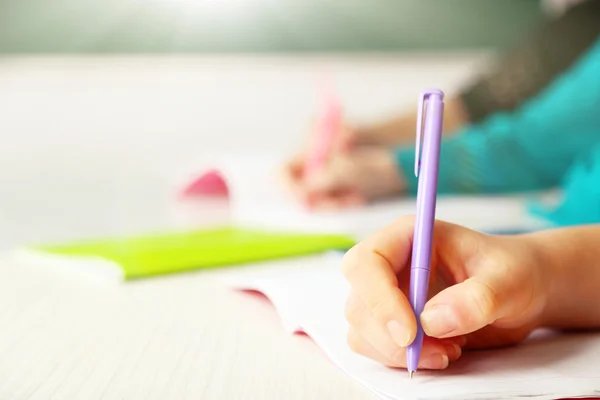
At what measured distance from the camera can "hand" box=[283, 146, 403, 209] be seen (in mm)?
792

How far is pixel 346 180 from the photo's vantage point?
2.64 feet

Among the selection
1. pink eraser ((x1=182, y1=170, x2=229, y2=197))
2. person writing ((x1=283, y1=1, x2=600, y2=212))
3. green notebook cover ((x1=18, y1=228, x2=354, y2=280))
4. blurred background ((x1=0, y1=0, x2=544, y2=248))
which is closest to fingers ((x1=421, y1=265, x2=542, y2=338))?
green notebook cover ((x1=18, y1=228, x2=354, y2=280))

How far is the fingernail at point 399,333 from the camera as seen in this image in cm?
25

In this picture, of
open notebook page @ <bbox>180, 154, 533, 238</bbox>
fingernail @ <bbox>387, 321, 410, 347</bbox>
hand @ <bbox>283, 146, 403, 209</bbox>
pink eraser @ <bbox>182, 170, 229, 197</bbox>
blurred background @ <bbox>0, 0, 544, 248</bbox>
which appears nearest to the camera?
fingernail @ <bbox>387, 321, 410, 347</bbox>

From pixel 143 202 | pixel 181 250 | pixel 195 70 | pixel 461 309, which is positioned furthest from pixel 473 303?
pixel 195 70

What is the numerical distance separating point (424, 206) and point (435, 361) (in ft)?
0.20

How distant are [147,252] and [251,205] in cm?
28

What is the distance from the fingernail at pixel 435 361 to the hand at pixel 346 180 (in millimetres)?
511

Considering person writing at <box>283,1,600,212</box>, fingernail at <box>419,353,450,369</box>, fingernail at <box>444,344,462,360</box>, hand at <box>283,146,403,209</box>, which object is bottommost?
fingernail at <box>419,353,450,369</box>

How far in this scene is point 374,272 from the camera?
0.26 metres

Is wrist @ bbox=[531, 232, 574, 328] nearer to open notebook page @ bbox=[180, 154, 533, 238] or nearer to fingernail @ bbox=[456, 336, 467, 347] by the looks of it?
fingernail @ bbox=[456, 336, 467, 347]

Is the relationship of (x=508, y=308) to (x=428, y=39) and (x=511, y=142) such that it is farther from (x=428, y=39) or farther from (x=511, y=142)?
(x=428, y=39)

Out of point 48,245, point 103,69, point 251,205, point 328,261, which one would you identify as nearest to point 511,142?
point 251,205

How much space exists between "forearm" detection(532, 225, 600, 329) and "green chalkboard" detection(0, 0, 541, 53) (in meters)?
1.10
